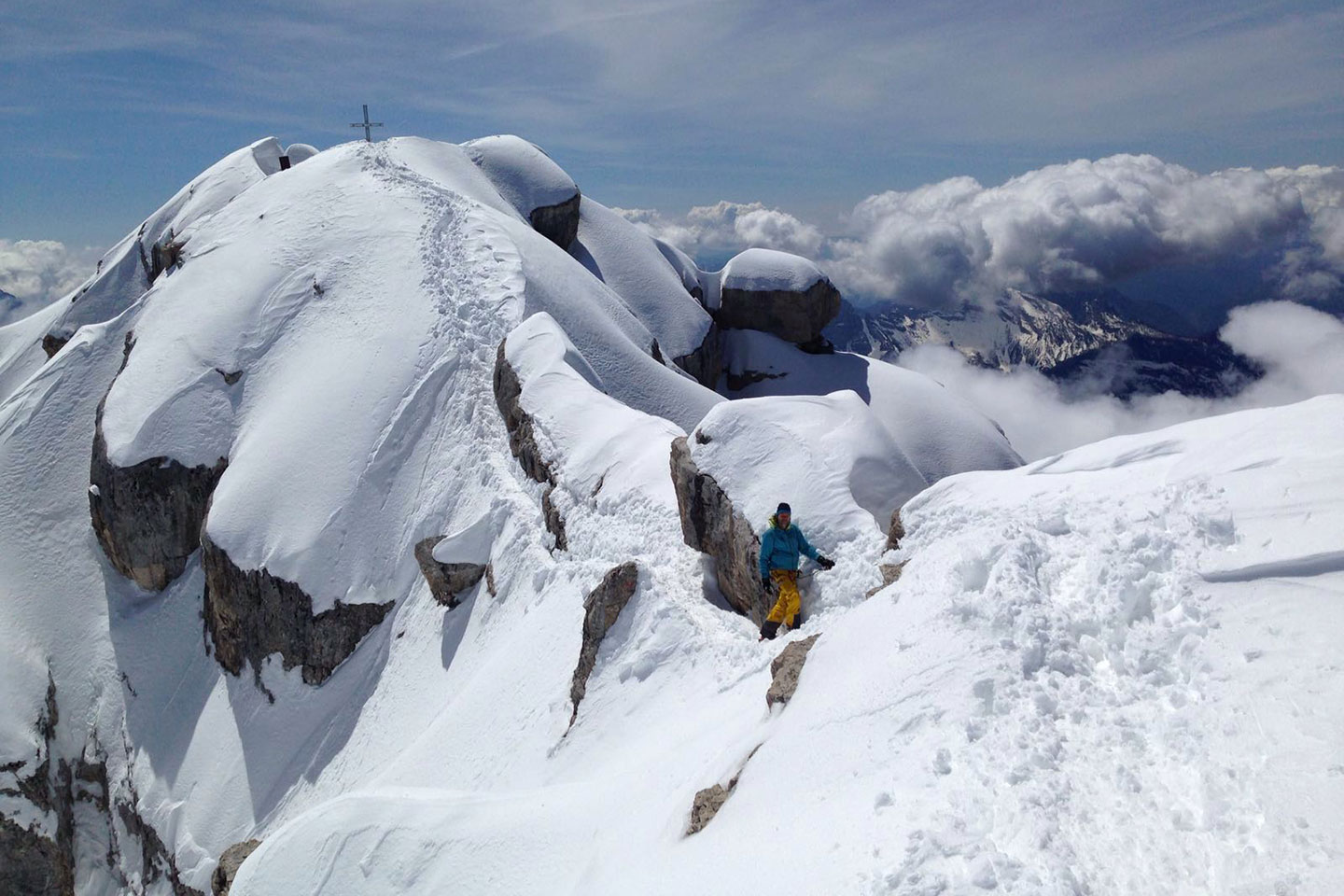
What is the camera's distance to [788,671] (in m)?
9.81

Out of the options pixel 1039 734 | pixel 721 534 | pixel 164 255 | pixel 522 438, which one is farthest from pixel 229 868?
pixel 164 255

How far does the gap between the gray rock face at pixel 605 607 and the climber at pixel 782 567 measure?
296 centimetres

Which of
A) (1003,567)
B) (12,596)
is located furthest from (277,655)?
(1003,567)

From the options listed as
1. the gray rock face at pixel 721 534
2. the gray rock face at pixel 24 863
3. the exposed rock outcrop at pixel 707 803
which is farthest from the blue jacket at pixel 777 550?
the gray rock face at pixel 24 863

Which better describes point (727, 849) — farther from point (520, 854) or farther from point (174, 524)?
point (174, 524)

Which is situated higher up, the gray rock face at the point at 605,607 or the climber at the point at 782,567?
the climber at the point at 782,567

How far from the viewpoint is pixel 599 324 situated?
31.2m

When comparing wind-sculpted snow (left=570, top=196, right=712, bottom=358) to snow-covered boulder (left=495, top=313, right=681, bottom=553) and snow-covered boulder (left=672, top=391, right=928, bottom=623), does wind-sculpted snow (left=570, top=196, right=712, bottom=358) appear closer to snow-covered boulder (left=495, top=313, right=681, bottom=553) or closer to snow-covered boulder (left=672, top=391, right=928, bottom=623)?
snow-covered boulder (left=495, top=313, right=681, bottom=553)

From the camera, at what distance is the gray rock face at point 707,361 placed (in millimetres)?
44031

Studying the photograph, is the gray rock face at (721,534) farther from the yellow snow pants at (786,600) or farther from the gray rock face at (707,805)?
the gray rock face at (707,805)

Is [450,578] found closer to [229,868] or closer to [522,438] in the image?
[522,438]

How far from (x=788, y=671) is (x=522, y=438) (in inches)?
541

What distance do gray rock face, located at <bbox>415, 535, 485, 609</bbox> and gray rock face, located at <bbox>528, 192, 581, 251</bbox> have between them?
27.6m

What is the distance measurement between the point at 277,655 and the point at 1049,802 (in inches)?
908
